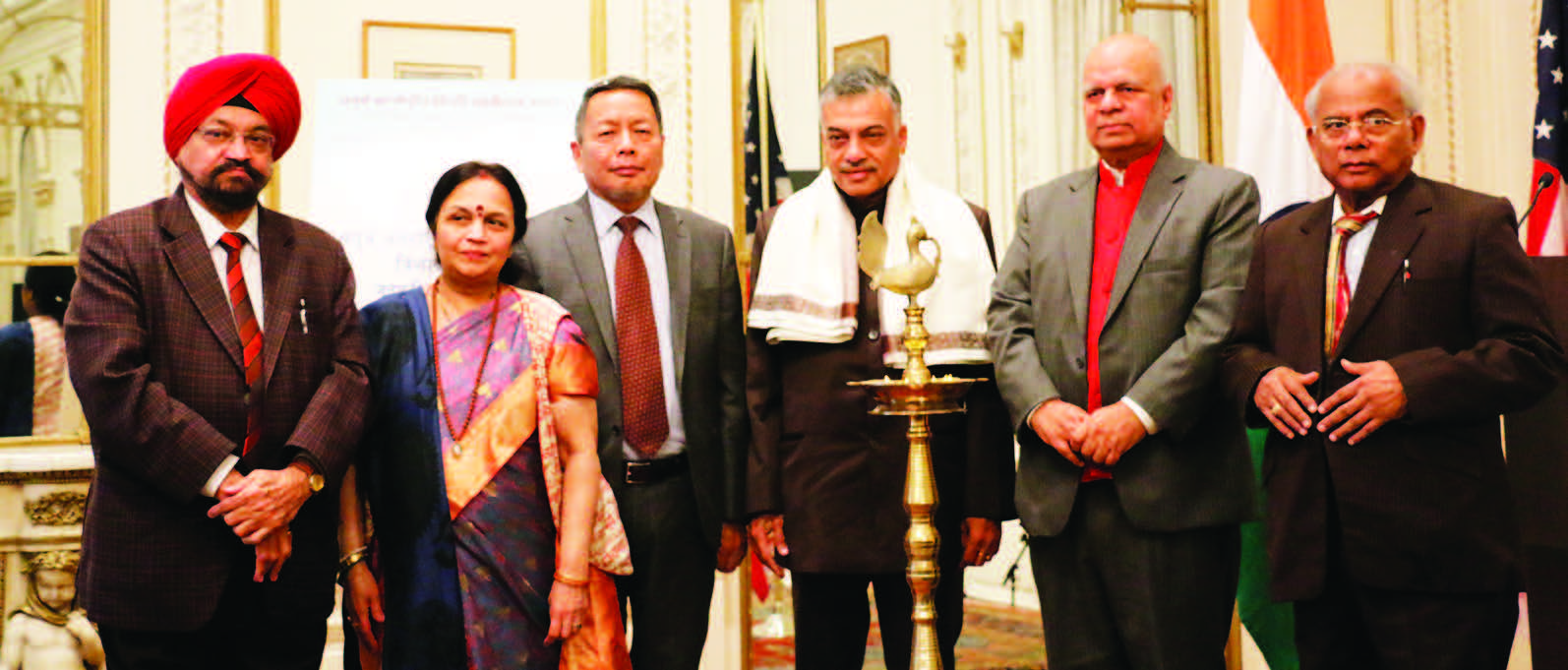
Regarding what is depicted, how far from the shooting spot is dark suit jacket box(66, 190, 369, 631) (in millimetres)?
2246

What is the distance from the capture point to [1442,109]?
15.3ft

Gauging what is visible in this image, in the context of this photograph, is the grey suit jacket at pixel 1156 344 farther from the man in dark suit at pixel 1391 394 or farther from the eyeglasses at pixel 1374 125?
the eyeglasses at pixel 1374 125

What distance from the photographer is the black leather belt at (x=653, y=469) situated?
106 inches

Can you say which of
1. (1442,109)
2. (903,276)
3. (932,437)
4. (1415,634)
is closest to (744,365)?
(932,437)

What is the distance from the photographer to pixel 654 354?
2781 millimetres

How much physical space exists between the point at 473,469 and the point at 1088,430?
1.18 m

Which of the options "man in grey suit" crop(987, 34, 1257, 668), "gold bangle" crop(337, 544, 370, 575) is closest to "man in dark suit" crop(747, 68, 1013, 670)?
"man in grey suit" crop(987, 34, 1257, 668)

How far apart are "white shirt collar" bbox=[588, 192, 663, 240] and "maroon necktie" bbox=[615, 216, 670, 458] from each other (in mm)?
64

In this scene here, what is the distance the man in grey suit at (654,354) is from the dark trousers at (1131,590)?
721 mm

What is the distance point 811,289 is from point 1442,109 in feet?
10.2

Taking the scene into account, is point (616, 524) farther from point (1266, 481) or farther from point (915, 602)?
point (1266, 481)

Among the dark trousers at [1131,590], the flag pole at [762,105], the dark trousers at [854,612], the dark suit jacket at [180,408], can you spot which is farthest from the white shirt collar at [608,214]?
the flag pole at [762,105]

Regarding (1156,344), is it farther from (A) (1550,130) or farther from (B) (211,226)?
(A) (1550,130)

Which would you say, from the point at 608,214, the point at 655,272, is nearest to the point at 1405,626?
the point at 655,272
